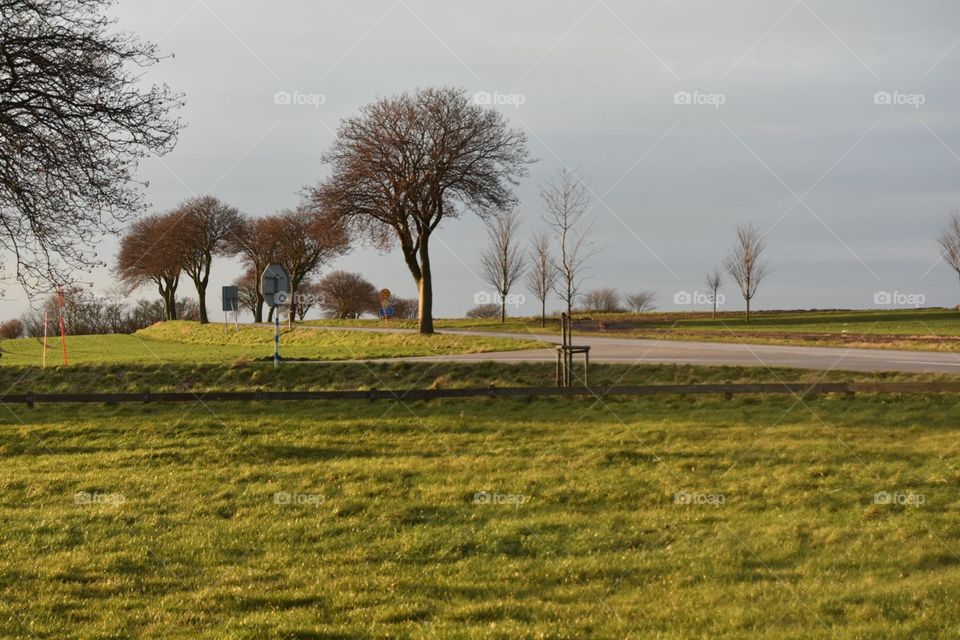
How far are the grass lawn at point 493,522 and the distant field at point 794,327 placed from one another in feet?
62.2

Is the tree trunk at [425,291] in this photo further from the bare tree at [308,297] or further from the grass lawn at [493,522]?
the bare tree at [308,297]

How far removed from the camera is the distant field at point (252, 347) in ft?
114

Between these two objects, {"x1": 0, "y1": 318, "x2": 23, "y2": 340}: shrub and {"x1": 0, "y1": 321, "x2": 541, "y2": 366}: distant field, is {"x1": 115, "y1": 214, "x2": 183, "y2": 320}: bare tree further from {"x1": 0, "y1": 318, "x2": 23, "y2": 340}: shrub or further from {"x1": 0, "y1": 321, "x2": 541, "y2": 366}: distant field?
{"x1": 0, "y1": 318, "x2": 23, "y2": 340}: shrub

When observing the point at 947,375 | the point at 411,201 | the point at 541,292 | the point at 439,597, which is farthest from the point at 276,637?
the point at 541,292

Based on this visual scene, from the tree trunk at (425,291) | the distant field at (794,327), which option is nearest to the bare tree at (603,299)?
the distant field at (794,327)

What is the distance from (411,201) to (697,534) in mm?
33530

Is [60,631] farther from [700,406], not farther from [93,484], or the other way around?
[700,406]

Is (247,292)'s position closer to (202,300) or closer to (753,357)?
(202,300)

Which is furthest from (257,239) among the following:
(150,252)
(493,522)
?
(493,522)

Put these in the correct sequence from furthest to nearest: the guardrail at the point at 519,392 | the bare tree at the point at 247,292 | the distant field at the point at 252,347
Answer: the bare tree at the point at 247,292, the distant field at the point at 252,347, the guardrail at the point at 519,392

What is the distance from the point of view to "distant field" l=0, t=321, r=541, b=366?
114ft

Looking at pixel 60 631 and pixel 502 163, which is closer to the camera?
pixel 60 631

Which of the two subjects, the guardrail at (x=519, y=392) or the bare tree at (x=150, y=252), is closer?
the guardrail at (x=519, y=392)

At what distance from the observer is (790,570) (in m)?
9.45
